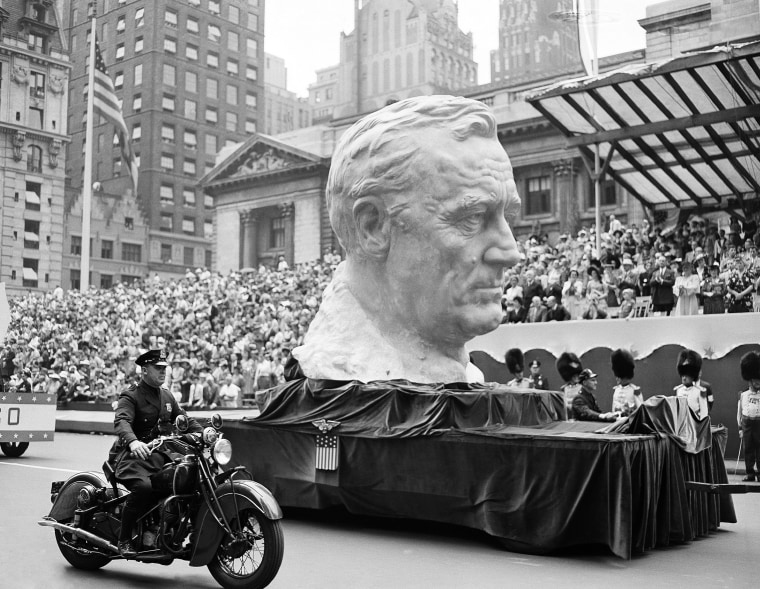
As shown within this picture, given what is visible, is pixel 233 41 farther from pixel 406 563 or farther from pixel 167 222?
pixel 406 563

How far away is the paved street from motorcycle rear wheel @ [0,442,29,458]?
6.63 meters

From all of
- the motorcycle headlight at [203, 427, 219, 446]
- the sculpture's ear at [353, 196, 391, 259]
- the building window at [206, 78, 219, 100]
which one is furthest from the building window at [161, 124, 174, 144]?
the motorcycle headlight at [203, 427, 219, 446]

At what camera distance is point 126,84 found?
81000mm

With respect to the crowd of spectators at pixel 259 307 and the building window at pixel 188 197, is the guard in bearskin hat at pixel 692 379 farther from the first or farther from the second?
the building window at pixel 188 197

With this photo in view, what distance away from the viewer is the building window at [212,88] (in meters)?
84.6

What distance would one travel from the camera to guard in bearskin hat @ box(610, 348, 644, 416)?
9953 mm

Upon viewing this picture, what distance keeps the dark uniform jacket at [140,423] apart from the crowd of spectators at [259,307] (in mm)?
11470

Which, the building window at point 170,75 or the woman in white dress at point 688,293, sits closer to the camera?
the woman in white dress at point 688,293

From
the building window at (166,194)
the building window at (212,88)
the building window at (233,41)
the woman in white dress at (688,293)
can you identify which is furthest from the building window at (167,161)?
the woman in white dress at (688,293)

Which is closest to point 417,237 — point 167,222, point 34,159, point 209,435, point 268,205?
point 209,435

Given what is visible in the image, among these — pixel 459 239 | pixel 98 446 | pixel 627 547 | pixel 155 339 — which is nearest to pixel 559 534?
pixel 627 547

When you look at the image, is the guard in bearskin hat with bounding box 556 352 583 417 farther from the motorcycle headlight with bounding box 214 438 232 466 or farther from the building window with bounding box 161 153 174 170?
the building window with bounding box 161 153 174 170

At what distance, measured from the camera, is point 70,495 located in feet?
21.5

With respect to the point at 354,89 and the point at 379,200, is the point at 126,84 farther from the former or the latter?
the point at 379,200
